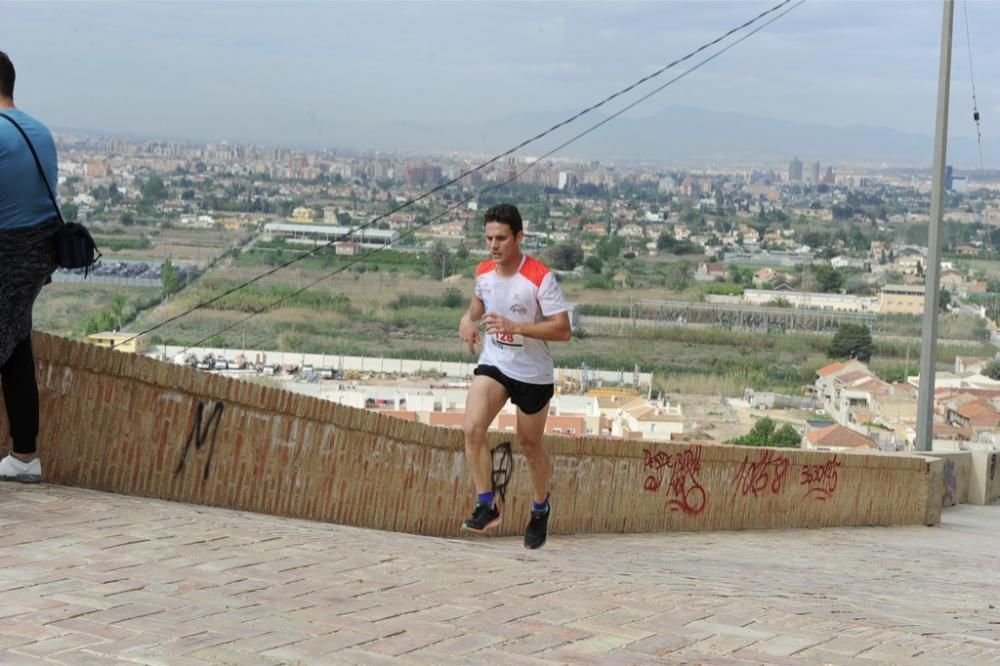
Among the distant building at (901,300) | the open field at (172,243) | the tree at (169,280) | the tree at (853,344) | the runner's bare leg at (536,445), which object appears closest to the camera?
the runner's bare leg at (536,445)

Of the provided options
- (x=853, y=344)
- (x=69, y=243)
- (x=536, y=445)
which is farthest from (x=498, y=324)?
(x=853, y=344)

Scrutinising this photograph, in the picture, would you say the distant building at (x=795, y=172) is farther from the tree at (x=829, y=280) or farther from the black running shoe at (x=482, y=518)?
the black running shoe at (x=482, y=518)

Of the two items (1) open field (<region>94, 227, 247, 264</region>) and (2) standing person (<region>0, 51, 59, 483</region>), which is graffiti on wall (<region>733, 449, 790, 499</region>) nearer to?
(2) standing person (<region>0, 51, 59, 483</region>)

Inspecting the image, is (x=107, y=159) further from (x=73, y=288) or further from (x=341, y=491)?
(x=341, y=491)

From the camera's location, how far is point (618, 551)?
1026 centimetres

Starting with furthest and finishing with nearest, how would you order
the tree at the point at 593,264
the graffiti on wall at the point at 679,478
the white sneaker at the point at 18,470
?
the tree at the point at 593,264 → the graffiti on wall at the point at 679,478 → the white sneaker at the point at 18,470

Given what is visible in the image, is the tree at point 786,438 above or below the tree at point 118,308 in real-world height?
below

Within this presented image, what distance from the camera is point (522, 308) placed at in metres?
7.91

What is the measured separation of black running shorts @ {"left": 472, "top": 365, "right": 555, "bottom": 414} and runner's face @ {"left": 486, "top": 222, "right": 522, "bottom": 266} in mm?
620

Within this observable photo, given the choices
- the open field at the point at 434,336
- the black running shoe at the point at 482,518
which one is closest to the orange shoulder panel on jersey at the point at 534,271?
the black running shoe at the point at 482,518

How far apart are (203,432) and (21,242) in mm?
1615

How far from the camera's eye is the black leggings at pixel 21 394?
7016mm

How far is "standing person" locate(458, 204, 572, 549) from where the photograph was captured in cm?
789

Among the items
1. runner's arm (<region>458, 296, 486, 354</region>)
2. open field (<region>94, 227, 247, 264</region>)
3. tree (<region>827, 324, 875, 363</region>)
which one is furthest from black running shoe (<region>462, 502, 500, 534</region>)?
tree (<region>827, 324, 875, 363</region>)
